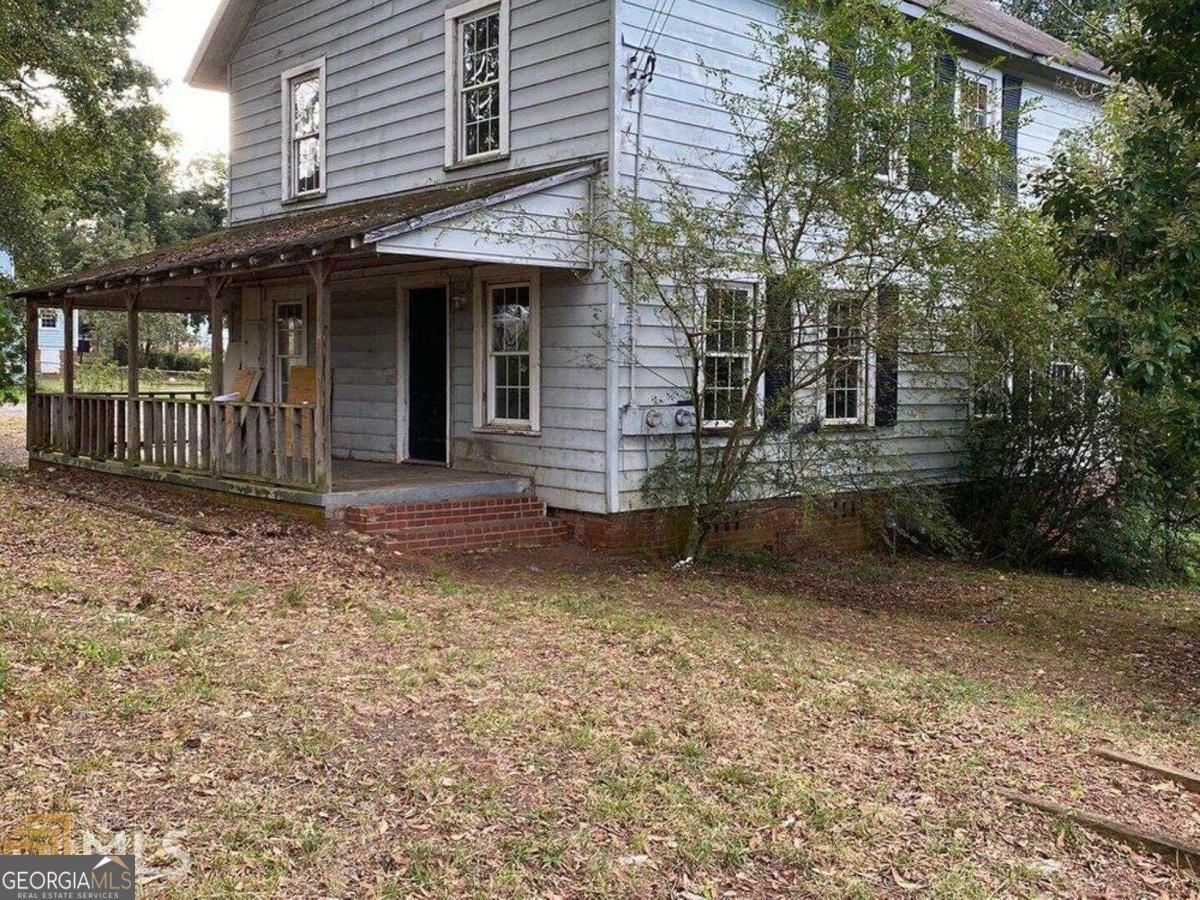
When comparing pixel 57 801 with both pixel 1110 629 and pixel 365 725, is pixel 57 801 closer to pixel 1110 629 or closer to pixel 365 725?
pixel 365 725

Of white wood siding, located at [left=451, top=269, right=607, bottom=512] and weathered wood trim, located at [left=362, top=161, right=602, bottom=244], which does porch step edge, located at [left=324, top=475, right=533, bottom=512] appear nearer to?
white wood siding, located at [left=451, top=269, right=607, bottom=512]

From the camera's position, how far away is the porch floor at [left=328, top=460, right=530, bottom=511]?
10.5m

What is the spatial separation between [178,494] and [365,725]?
26.9 ft

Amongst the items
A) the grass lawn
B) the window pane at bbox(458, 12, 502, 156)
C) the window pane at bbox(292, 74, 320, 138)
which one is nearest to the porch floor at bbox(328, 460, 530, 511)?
the grass lawn

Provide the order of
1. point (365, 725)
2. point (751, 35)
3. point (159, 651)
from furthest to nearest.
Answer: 1. point (751, 35)
2. point (159, 651)
3. point (365, 725)

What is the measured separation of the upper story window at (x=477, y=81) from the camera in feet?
38.6

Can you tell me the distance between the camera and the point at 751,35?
11.4 meters

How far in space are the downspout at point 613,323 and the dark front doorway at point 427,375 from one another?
9.24ft

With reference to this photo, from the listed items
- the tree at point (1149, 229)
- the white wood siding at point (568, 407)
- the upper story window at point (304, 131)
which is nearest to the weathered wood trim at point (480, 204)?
the white wood siding at point (568, 407)

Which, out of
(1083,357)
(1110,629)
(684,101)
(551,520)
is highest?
(684,101)

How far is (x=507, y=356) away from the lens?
1188 centimetres

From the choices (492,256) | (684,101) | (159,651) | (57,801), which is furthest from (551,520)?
(57,801)

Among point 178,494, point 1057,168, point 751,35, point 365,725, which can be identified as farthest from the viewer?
point 178,494

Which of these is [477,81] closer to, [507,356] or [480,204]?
[507,356]
